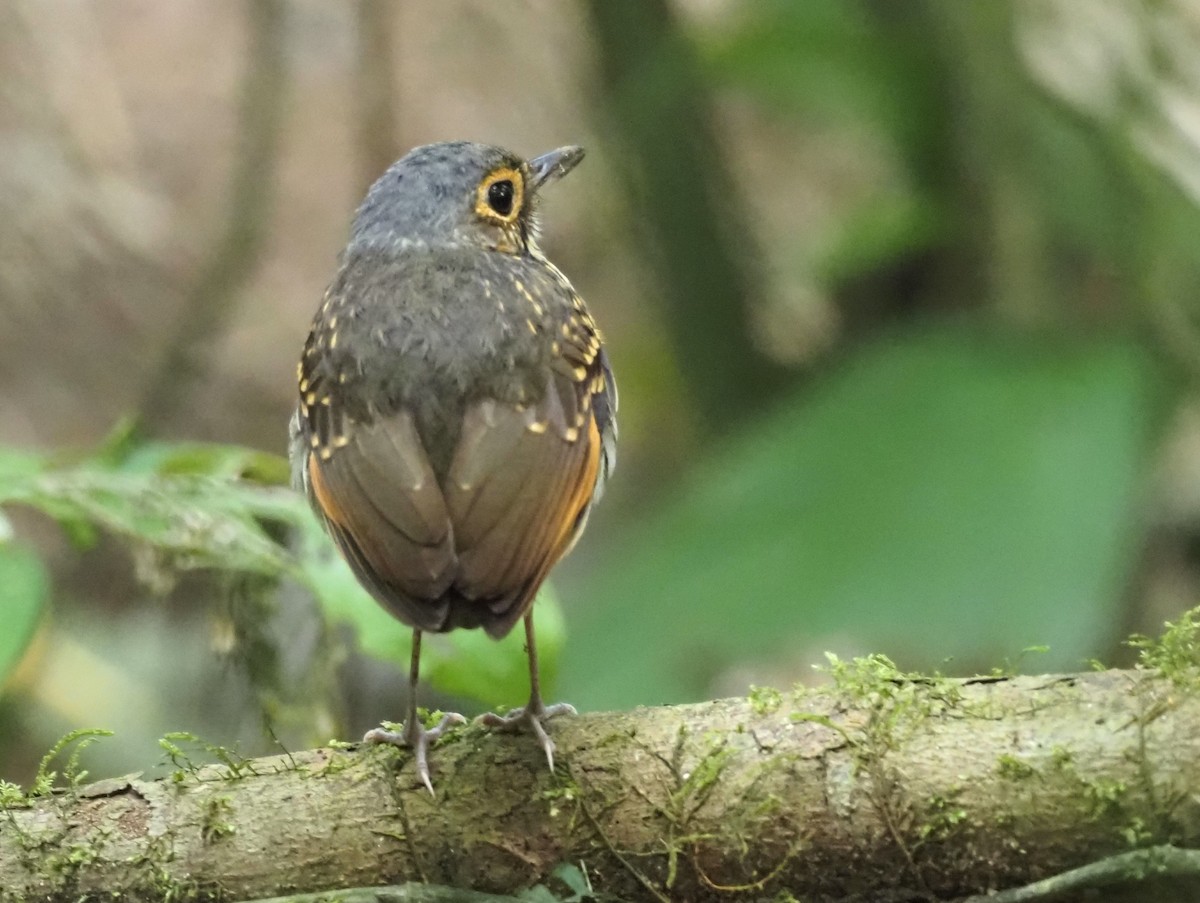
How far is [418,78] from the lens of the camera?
710 cm

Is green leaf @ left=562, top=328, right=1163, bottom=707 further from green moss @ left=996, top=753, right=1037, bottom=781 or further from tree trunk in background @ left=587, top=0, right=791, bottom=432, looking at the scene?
green moss @ left=996, top=753, right=1037, bottom=781

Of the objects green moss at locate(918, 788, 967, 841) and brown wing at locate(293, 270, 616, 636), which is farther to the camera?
brown wing at locate(293, 270, 616, 636)

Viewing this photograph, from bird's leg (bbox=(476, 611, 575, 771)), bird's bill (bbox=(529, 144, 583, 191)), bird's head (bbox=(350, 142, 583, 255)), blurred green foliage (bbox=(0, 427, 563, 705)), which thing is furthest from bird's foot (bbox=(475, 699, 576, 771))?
bird's bill (bbox=(529, 144, 583, 191))

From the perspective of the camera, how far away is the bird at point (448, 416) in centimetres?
212

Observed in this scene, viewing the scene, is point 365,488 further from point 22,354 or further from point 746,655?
point 22,354

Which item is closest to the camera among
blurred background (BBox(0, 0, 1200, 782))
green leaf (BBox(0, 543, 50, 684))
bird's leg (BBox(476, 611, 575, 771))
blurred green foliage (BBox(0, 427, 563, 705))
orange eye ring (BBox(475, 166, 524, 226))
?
bird's leg (BBox(476, 611, 575, 771))

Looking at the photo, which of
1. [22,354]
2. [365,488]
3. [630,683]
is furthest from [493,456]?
[22,354]

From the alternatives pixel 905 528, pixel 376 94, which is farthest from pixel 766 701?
pixel 376 94

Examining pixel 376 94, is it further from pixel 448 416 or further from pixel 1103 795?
pixel 1103 795

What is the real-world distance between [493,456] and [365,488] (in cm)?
20

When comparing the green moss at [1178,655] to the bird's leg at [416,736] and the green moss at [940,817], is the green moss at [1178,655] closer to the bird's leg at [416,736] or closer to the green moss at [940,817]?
the green moss at [940,817]

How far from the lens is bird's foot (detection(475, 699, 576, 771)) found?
218cm

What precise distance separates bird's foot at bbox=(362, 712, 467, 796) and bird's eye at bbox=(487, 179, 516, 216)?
1.20 m

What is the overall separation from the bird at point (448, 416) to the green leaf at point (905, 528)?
1.37 meters
